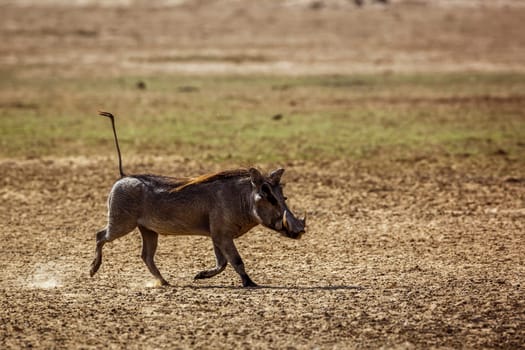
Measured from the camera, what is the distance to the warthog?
26.4ft

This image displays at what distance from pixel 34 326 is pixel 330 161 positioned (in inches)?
348

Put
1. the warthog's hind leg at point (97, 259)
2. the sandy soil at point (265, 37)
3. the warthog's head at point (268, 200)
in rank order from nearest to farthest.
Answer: the warthog's head at point (268, 200)
the warthog's hind leg at point (97, 259)
the sandy soil at point (265, 37)

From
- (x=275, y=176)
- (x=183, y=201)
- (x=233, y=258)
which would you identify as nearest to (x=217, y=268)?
(x=233, y=258)

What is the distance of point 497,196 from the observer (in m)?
12.6

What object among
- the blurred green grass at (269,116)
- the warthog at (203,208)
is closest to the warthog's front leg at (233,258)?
the warthog at (203,208)

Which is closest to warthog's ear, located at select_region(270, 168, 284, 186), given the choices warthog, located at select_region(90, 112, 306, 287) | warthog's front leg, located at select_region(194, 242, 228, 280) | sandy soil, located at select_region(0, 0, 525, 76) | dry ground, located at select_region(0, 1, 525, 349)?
warthog, located at select_region(90, 112, 306, 287)

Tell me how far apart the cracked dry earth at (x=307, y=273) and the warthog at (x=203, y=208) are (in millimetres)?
339

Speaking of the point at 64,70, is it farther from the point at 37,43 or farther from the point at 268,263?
the point at 268,263

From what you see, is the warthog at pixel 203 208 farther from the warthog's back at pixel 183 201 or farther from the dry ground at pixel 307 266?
the dry ground at pixel 307 266

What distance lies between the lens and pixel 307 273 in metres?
8.73

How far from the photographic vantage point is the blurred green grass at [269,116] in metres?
16.8

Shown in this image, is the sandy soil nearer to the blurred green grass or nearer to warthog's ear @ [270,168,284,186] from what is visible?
the blurred green grass

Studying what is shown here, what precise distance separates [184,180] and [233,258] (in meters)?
0.86

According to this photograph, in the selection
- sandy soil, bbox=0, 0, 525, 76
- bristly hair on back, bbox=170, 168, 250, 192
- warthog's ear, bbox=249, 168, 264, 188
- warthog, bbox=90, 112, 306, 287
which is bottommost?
sandy soil, bbox=0, 0, 525, 76
